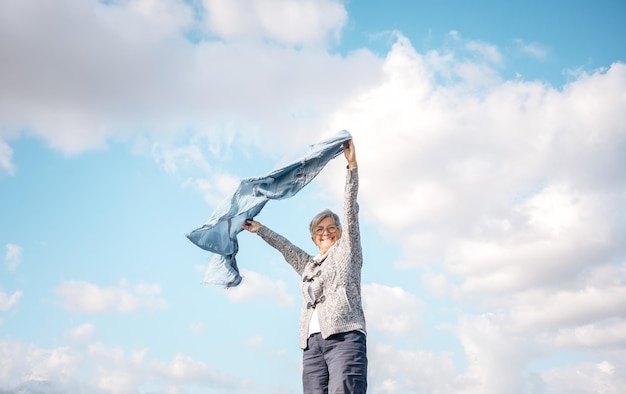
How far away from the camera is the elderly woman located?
5.95 metres

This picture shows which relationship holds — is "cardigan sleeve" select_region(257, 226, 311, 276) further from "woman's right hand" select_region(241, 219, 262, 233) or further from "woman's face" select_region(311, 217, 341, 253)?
"woman's face" select_region(311, 217, 341, 253)

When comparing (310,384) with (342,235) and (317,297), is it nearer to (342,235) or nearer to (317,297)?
(317,297)

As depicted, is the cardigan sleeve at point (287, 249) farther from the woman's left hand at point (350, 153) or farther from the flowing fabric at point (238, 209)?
the woman's left hand at point (350, 153)

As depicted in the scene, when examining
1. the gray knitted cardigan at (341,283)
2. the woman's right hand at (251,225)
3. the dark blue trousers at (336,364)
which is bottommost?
the dark blue trousers at (336,364)

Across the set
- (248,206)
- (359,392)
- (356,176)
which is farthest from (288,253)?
(359,392)

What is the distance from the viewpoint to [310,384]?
6.22m

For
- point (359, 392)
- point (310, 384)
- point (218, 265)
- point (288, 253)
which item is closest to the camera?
point (359, 392)

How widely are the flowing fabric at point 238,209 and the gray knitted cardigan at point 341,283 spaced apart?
105cm

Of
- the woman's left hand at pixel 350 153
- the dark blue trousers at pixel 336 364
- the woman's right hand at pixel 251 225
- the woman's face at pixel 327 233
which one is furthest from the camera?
the woman's right hand at pixel 251 225

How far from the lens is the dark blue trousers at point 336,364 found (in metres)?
5.85

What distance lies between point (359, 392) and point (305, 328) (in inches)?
34.2

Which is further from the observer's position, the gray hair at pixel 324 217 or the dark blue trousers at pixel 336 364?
the gray hair at pixel 324 217

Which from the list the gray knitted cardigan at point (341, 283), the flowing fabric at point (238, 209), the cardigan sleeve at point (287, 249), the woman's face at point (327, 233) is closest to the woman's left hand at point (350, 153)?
the gray knitted cardigan at point (341, 283)

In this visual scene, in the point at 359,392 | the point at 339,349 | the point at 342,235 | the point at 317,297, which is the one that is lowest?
the point at 359,392
